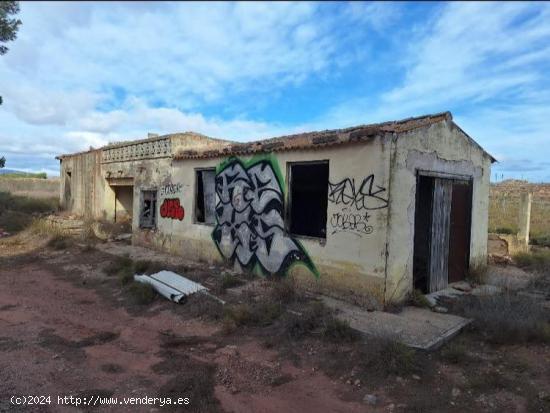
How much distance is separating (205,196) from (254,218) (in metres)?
2.29

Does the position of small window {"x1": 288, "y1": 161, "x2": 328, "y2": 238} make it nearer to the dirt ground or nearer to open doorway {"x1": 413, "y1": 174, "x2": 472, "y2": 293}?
open doorway {"x1": 413, "y1": 174, "x2": 472, "y2": 293}

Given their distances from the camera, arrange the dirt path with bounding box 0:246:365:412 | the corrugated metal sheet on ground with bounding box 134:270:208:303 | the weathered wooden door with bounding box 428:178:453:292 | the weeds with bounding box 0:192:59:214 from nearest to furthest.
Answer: the dirt path with bounding box 0:246:365:412
the corrugated metal sheet on ground with bounding box 134:270:208:303
the weathered wooden door with bounding box 428:178:453:292
the weeds with bounding box 0:192:59:214

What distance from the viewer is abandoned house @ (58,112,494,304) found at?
6.62 metres

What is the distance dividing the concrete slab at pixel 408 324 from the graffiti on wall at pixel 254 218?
146 centimetres

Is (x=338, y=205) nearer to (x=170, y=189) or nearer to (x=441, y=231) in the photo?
(x=441, y=231)

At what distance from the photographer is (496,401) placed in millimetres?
3975

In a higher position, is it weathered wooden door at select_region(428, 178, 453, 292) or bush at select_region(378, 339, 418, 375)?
weathered wooden door at select_region(428, 178, 453, 292)

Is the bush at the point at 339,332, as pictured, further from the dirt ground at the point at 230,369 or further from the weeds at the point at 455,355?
the weeds at the point at 455,355

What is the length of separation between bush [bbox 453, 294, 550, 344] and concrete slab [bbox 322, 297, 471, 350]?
27 centimetres

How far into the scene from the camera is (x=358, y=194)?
683 cm

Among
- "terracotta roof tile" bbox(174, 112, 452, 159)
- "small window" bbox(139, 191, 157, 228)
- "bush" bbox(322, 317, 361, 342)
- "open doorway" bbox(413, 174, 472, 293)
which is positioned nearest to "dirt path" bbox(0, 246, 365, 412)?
"bush" bbox(322, 317, 361, 342)

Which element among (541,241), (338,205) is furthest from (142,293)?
(541,241)

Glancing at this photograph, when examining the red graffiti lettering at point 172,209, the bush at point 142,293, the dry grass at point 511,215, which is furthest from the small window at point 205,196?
the dry grass at point 511,215

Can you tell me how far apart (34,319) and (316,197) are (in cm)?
621
